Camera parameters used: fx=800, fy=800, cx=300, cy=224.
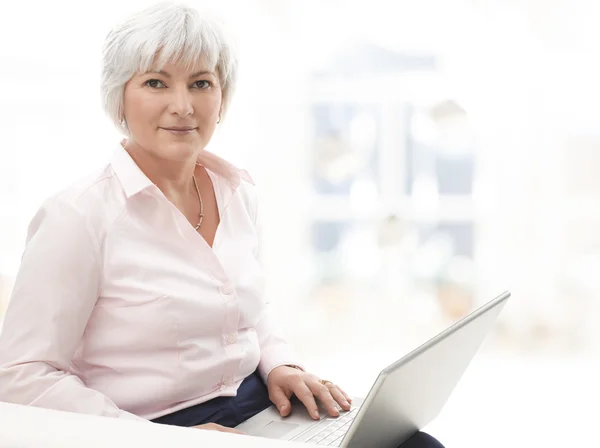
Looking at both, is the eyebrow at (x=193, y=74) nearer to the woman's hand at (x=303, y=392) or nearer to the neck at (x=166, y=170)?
the neck at (x=166, y=170)

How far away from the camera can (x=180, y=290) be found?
1.44m

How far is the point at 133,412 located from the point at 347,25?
3.32 meters

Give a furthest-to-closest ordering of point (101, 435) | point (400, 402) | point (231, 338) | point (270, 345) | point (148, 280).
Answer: point (270, 345) → point (231, 338) → point (148, 280) → point (400, 402) → point (101, 435)

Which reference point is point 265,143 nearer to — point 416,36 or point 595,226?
point 416,36

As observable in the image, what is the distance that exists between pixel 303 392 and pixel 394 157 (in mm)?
3040

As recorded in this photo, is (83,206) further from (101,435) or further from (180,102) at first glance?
(101,435)

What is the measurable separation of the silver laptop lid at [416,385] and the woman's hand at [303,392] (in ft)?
0.70

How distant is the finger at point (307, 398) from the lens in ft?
5.00

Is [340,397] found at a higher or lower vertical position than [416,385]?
lower

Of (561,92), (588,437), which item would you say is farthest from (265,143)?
(588,437)

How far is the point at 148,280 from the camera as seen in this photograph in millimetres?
1421

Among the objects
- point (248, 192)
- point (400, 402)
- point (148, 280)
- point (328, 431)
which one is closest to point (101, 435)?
point (400, 402)

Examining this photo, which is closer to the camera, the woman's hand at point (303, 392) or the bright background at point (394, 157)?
the woman's hand at point (303, 392)

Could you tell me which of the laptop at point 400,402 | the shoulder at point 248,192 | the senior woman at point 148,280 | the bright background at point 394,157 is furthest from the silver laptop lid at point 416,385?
the bright background at point 394,157
